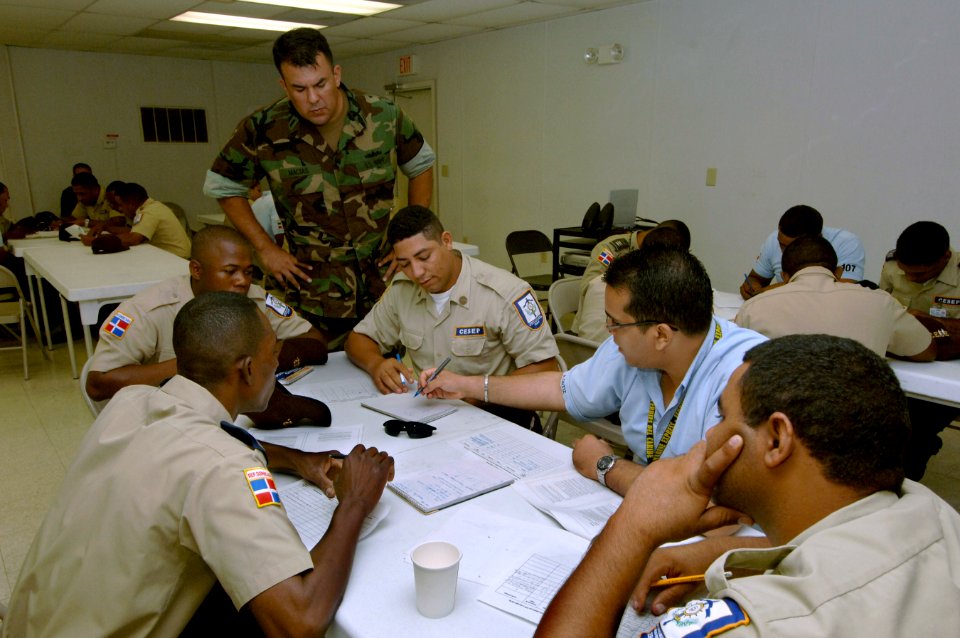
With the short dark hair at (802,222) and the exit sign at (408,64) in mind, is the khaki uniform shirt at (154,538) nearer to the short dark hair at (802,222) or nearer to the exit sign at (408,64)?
the short dark hair at (802,222)

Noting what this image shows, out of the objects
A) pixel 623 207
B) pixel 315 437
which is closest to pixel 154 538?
pixel 315 437

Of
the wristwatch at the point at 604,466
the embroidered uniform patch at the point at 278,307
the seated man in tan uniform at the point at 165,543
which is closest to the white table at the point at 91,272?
the embroidered uniform patch at the point at 278,307

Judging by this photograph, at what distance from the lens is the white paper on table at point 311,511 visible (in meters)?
1.31

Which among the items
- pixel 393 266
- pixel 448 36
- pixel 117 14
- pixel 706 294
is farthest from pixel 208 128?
pixel 706 294

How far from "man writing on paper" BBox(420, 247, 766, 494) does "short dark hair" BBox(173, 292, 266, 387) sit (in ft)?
2.76

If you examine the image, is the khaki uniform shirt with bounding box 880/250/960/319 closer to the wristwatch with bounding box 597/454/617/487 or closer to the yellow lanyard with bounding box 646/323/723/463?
the yellow lanyard with bounding box 646/323/723/463

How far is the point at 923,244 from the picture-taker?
10.2 feet

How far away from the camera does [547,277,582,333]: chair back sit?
11.0 ft

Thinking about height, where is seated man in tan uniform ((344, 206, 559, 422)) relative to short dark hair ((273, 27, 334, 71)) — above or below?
below

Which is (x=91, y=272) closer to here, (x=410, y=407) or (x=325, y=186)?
(x=325, y=186)

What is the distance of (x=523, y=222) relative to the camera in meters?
6.77

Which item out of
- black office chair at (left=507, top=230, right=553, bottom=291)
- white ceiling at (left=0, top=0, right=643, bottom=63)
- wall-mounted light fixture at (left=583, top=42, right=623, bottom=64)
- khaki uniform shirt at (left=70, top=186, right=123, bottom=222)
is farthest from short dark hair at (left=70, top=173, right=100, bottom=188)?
wall-mounted light fixture at (left=583, top=42, right=623, bottom=64)

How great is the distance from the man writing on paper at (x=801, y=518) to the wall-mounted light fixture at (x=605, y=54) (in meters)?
5.03

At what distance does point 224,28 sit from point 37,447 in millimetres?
4715
